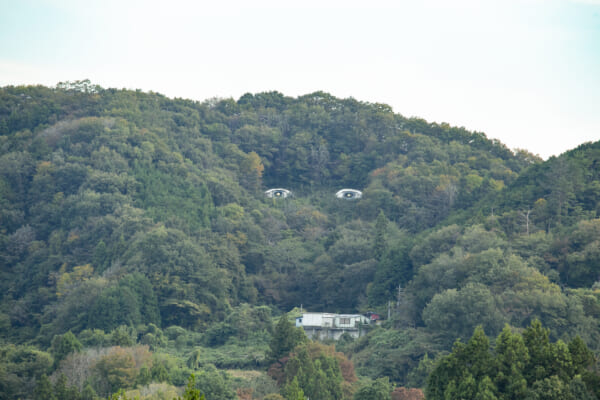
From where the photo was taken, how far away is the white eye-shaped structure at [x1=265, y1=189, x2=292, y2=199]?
7612cm

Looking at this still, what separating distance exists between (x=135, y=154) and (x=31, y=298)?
14854 mm

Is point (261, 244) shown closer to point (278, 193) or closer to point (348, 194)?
point (278, 193)

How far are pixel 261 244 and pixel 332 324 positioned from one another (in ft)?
38.0

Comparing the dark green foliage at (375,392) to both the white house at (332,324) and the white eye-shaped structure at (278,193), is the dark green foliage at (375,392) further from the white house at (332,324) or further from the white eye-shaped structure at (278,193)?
the white eye-shaped structure at (278,193)

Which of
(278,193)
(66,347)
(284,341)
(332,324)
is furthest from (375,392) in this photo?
(278,193)

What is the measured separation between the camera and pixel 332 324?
56.0 meters

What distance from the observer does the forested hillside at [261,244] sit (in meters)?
43.7

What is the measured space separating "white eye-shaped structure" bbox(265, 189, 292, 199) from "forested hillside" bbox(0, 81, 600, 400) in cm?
117

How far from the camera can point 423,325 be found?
165ft

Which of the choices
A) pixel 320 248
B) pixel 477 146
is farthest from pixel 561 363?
pixel 477 146

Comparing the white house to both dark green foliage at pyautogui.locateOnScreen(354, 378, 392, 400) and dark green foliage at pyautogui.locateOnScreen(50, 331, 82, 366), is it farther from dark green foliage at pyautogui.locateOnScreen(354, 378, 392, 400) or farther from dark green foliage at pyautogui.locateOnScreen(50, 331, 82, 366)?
dark green foliage at pyautogui.locateOnScreen(354, 378, 392, 400)

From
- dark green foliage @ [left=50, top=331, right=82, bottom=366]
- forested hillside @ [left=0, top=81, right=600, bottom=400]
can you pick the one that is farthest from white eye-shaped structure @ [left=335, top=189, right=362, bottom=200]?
dark green foliage @ [left=50, top=331, right=82, bottom=366]

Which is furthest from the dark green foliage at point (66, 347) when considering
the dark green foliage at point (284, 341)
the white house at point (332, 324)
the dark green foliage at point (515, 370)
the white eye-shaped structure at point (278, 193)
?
the white eye-shaped structure at point (278, 193)

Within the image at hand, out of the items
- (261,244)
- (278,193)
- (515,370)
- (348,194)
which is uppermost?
(278,193)
